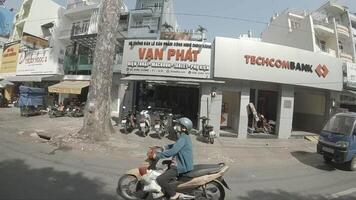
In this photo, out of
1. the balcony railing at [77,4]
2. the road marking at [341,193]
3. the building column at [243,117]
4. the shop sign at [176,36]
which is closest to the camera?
the road marking at [341,193]

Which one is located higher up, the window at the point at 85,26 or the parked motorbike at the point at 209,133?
the window at the point at 85,26

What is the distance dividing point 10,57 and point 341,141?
31.4 m

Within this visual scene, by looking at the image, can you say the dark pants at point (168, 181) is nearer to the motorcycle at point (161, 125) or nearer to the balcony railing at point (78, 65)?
the motorcycle at point (161, 125)

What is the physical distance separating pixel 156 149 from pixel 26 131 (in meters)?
10.3

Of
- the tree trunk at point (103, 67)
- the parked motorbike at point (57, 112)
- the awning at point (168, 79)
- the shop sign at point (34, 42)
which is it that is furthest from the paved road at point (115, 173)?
the shop sign at point (34, 42)

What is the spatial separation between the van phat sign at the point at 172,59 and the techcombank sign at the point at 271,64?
71cm

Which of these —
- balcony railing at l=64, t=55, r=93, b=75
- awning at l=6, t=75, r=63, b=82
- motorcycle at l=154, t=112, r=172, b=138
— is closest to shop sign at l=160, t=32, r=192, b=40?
motorcycle at l=154, t=112, r=172, b=138

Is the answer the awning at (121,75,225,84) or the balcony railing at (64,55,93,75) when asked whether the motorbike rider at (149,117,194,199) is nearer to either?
the awning at (121,75,225,84)

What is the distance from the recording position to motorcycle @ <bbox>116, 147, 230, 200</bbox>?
5625 millimetres

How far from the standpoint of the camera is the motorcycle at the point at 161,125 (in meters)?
14.8

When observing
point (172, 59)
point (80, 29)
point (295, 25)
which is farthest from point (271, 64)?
point (80, 29)

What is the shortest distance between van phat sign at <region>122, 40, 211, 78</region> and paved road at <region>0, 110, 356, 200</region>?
4.65 m

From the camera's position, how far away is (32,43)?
1180 inches

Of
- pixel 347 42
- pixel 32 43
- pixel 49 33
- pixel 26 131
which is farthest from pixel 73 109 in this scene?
pixel 347 42
